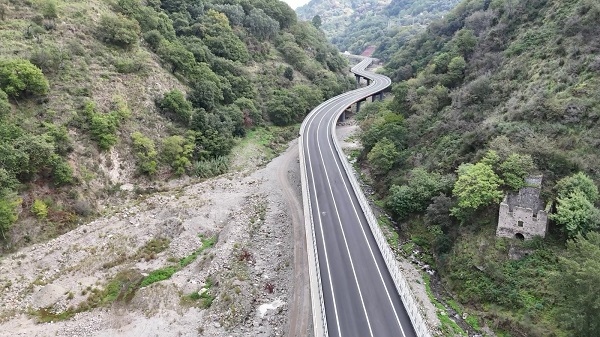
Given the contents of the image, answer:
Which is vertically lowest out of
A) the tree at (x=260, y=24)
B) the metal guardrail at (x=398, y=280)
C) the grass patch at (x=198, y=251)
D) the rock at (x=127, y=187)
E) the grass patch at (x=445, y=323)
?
the grass patch at (x=198, y=251)

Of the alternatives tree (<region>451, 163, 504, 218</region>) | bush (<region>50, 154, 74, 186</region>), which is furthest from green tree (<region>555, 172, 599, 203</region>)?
bush (<region>50, 154, 74, 186</region>)

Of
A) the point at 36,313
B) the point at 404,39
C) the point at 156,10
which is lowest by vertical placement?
the point at 36,313

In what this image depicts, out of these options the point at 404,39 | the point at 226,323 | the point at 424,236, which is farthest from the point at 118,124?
the point at 404,39

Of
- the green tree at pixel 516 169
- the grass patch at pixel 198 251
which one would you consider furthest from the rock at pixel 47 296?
the green tree at pixel 516 169

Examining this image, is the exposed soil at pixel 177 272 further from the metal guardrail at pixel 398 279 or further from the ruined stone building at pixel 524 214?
the ruined stone building at pixel 524 214

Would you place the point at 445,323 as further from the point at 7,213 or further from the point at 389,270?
the point at 7,213

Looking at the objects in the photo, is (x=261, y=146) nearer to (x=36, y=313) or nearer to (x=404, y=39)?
(x=36, y=313)
